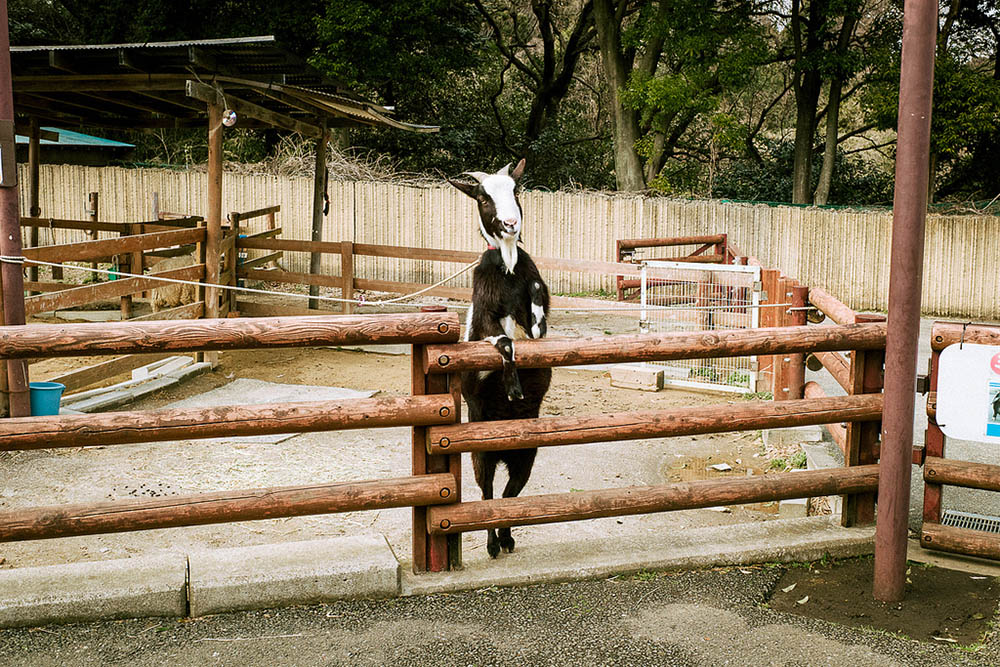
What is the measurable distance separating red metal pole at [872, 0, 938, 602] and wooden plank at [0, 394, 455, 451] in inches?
76.3

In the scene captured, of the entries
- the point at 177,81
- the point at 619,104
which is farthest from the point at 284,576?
the point at 619,104

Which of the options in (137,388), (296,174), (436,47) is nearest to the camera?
(137,388)

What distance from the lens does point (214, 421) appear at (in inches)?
154

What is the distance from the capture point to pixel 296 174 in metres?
21.0

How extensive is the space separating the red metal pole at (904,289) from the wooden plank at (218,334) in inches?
75.6

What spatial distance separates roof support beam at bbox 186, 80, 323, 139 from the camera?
9695mm

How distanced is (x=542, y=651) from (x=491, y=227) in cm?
203

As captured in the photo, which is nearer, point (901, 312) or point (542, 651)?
point (542, 651)

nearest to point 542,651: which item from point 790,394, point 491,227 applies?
point 491,227

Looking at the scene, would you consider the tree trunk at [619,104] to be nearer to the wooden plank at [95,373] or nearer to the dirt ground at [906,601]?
the wooden plank at [95,373]

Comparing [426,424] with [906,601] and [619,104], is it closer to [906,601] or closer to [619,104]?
[906,601]

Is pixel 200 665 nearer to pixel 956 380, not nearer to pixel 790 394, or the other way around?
pixel 956 380

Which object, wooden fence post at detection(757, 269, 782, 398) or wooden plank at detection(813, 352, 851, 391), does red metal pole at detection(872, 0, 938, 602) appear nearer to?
wooden plank at detection(813, 352, 851, 391)

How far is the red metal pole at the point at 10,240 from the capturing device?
6.39 metres
